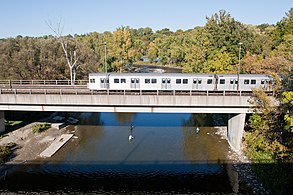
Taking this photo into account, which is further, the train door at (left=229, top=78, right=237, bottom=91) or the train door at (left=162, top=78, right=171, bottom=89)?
the train door at (left=162, top=78, right=171, bottom=89)

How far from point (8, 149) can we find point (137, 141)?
51.1ft

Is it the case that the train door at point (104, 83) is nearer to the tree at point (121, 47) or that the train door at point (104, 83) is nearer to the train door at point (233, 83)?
the train door at point (233, 83)

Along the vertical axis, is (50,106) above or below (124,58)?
below

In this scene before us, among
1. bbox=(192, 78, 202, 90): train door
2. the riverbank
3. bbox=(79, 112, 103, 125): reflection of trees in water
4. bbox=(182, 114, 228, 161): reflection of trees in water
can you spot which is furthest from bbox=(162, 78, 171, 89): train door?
the riverbank

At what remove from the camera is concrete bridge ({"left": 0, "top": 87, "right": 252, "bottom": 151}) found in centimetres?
2611

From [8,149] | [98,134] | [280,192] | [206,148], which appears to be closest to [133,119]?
[98,134]

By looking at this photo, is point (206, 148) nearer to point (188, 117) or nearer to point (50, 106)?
point (188, 117)

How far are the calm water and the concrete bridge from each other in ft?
17.7

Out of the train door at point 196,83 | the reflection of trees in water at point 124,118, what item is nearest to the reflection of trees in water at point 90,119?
the reflection of trees in water at point 124,118

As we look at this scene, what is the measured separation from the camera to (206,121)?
40.9 metres

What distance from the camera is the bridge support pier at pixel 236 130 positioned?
27655mm

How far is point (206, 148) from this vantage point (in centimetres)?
3045

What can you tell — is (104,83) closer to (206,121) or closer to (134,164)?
(134,164)

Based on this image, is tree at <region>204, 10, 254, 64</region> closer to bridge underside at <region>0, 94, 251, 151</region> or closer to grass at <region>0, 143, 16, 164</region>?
bridge underside at <region>0, 94, 251, 151</region>
